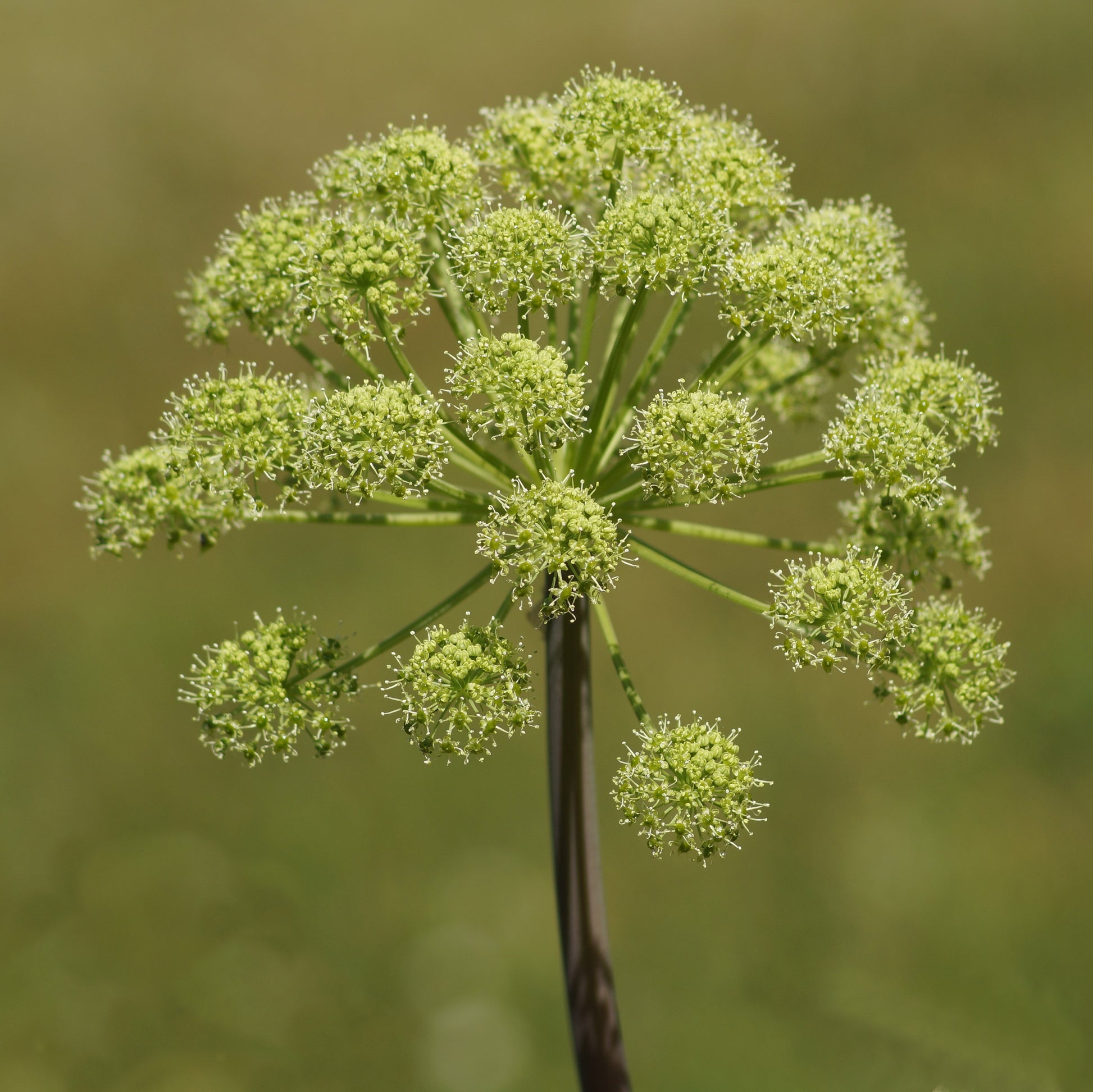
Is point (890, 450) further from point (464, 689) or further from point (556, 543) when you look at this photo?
point (464, 689)

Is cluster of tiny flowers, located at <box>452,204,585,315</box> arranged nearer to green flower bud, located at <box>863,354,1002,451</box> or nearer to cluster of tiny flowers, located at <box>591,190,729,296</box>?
cluster of tiny flowers, located at <box>591,190,729,296</box>

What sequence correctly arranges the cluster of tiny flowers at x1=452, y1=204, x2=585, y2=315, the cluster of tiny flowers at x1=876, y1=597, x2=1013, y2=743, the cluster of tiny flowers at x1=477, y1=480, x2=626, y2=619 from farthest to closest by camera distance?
the cluster of tiny flowers at x1=876, y1=597, x2=1013, y2=743, the cluster of tiny flowers at x1=452, y1=204, x2=585, y2=315, the cluster of tiny flowers at x1=477, y1=480, x2=626, y2=619

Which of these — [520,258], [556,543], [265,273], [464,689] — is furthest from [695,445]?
[265,273]

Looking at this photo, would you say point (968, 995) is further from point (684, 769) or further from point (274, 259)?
point (274, 259)

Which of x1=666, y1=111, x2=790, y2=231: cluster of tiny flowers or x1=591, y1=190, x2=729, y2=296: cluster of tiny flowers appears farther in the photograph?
x1=666, y1=111, x2=790, y2=231: cluster of tiny flowers

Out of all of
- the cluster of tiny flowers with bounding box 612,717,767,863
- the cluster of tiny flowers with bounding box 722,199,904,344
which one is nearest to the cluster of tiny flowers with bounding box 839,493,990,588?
the cluster of tiny flowers with bounding box 722,199,904,344

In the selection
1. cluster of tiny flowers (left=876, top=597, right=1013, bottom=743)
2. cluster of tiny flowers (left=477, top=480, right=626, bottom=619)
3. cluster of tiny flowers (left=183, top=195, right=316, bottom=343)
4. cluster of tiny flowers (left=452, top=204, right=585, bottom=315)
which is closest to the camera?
cluster of tiny flowers (left=477, top=480, right=626, bottom=619)
